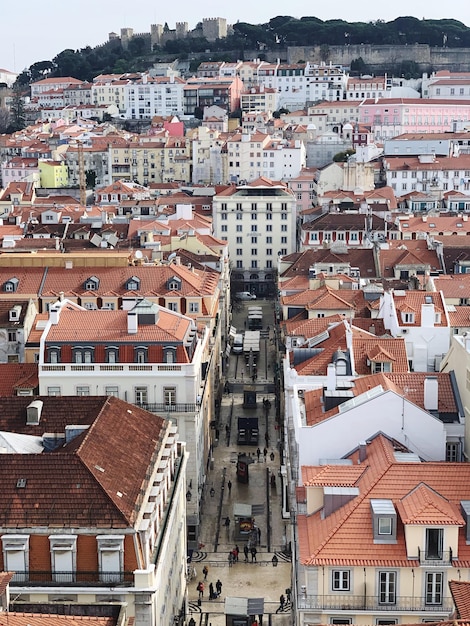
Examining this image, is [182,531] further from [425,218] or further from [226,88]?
[226,88]

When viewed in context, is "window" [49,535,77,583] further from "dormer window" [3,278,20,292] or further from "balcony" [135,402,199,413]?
"dormer window" [3,278,20,292]

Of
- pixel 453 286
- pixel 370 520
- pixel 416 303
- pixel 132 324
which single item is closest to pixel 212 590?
pixel 132 324

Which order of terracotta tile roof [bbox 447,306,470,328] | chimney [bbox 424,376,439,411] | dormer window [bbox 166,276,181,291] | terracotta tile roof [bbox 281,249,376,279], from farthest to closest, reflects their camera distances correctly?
terracotta tile roof [bbox 281,249,376,279]
dormer window [bbox 166,276,181,291]
terracotta tile roof [bbox 447,306,470,328]
chimney [bbox 424,376,439,411]

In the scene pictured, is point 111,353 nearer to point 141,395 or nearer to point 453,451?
point 141,395

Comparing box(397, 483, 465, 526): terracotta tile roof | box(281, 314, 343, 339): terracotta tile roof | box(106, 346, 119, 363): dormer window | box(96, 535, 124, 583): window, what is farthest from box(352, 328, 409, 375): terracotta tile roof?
box(96, 535, 124, 583): window

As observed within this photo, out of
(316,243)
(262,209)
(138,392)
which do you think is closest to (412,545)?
(138,392)

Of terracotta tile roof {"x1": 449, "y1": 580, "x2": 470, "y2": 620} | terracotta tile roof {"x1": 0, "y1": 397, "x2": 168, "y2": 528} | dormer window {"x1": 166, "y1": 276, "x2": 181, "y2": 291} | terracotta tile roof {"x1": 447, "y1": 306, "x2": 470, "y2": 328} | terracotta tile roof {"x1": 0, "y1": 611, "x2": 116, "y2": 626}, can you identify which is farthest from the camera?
dormer window {"x1": 166, "y1": 276, "x2": 181, "y2": 291}

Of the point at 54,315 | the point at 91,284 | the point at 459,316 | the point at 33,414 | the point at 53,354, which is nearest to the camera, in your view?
the point at 33,414
